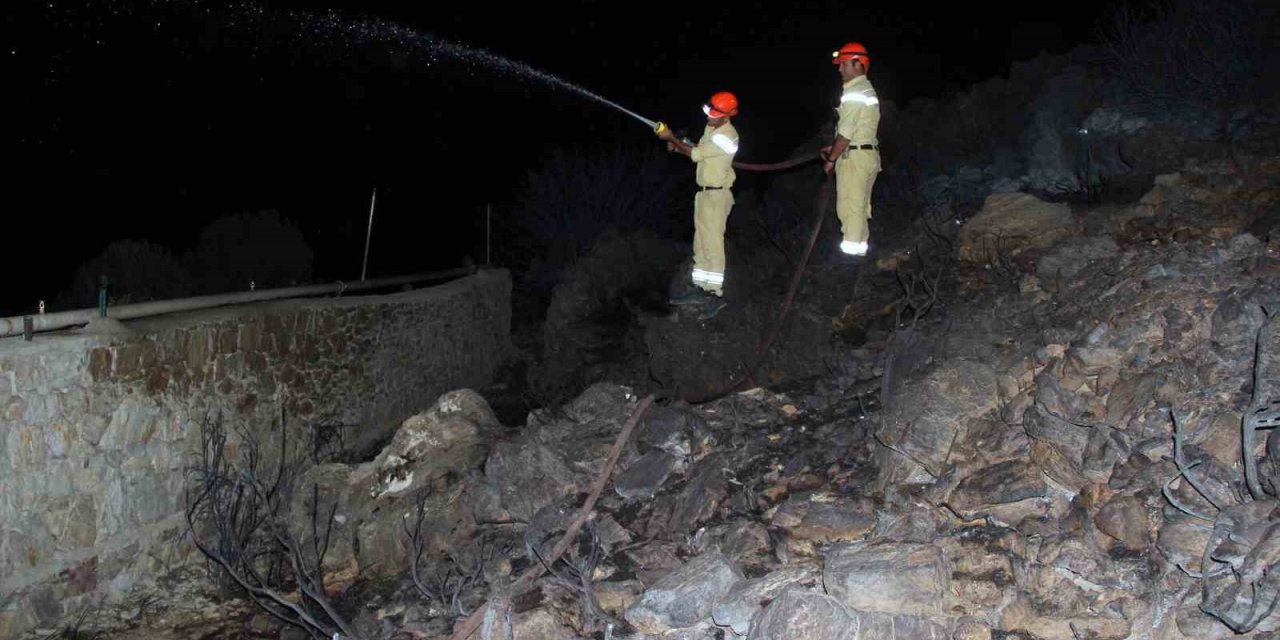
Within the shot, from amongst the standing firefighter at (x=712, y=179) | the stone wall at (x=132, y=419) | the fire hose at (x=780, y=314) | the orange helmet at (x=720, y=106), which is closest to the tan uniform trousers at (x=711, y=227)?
the standing firefighter at (x=712, y=179)

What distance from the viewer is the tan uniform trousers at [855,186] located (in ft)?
26.6

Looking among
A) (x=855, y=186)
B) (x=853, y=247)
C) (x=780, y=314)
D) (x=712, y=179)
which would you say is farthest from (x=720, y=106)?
(x=780, y=314)

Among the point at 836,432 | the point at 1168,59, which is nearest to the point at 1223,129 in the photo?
the point at 1168,59

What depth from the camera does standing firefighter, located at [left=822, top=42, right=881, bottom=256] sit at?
25.8 ft

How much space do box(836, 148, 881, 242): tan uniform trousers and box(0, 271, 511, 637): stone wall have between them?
4621 mm

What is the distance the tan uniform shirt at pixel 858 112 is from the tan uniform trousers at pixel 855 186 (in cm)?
13

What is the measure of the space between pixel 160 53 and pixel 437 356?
14145 mm

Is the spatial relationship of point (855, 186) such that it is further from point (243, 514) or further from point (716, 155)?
point (243, 514)

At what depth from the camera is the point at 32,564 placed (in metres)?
6.08

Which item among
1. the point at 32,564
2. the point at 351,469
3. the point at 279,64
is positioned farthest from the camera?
the point at 279,64

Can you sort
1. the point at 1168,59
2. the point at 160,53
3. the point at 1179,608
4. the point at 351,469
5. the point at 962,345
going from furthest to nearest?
the point at 160,53 < the point at 1168,59 < the point at 351,469 < the point at 962,345 < the point at 1179,608

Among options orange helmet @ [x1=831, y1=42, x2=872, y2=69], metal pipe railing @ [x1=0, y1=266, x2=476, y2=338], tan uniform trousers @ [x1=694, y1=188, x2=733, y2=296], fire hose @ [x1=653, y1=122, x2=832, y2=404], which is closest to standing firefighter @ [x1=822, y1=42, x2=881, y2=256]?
orange helmet @ [x1=831, y1=42, x2=872, y2=69]

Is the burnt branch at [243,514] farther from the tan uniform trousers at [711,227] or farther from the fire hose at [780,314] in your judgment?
the tan uniform trousers at [711,227]

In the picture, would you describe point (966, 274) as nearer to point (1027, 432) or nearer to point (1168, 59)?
point (1027, 432)
